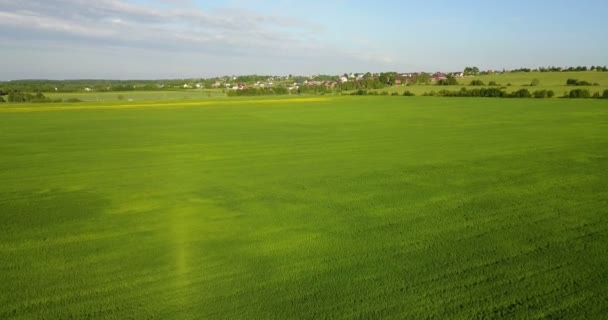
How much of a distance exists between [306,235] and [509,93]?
7514 cm

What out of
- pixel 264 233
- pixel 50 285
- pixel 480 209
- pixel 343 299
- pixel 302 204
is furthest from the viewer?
pixel 302 204

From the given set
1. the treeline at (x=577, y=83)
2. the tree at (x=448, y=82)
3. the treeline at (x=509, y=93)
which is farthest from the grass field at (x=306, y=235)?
the tree at (x=448, y=82)

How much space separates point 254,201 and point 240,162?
736 cm

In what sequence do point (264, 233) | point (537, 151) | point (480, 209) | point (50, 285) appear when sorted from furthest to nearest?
Answer: point (537, 151), point (480, 209), point (264, 233), point (50, 285)

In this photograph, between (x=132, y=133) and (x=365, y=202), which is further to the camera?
(x=132, y=133)

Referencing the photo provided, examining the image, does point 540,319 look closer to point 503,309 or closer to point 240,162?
point 503,309

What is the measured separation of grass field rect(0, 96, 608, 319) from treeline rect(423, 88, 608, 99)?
5340 centimetres

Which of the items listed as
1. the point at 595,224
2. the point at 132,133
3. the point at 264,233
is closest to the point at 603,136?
the point at 595,224

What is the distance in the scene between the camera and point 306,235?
34.9 ft

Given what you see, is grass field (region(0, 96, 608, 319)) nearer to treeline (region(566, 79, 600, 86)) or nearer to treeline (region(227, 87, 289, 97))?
treeline (region(566, 79, 600, 86))

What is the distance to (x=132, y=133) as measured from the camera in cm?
3409

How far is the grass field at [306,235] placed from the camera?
24.3 ft

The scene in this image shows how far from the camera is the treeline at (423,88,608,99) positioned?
229 ft

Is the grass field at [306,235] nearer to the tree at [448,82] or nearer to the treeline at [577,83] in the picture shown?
the treeline at [577,83]
